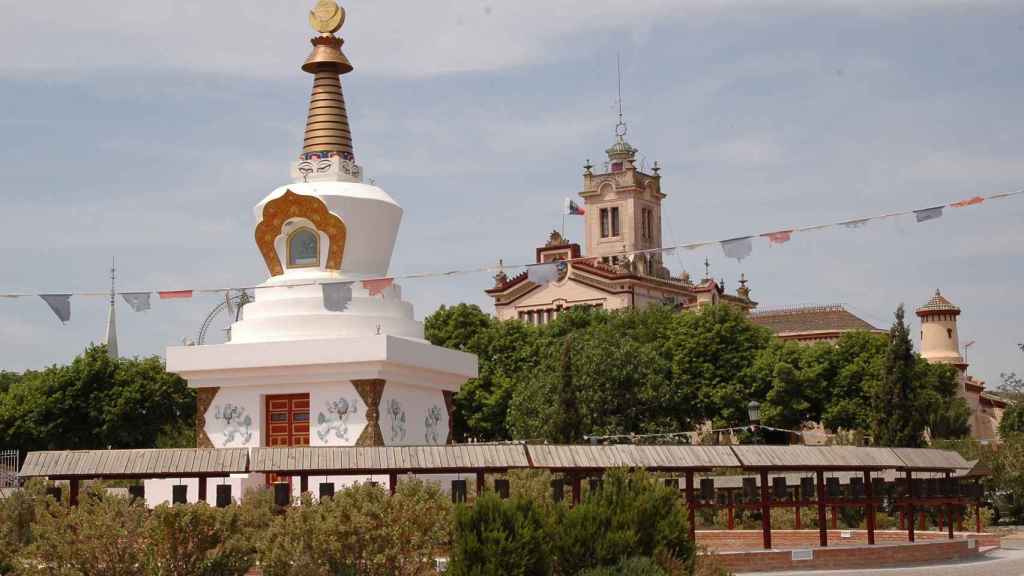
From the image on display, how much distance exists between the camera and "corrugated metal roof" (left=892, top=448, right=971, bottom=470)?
90.4ft

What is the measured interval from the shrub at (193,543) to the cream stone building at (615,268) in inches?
3226

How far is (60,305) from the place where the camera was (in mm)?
→ 29781

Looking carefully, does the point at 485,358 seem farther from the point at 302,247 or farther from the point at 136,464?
the point at 136,464

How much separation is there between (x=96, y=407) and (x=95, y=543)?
42.5 meters

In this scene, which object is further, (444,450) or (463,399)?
(463,399)

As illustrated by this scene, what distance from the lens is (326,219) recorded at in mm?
35625

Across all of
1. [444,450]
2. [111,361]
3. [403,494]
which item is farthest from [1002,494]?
[111,361]

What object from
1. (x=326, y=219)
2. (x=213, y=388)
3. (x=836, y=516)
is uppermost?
(x=326, y=219)

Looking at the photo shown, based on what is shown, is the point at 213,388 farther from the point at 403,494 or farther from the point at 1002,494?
the point at 1002,494

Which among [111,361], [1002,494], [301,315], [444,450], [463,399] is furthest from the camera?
[463,399]

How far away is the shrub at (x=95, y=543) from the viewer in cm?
1766

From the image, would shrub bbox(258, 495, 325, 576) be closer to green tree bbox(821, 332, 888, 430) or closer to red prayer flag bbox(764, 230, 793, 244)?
red prayer flag bbox(764, 230, 793, 244)

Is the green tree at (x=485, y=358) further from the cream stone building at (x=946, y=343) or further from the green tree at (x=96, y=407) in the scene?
the cream stone building at (x=946, y=343)

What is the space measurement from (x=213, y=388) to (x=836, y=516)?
50.6 feet
